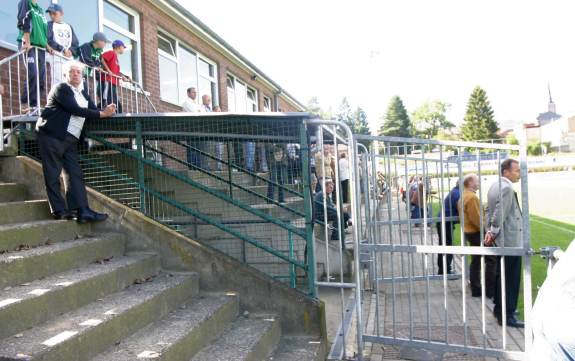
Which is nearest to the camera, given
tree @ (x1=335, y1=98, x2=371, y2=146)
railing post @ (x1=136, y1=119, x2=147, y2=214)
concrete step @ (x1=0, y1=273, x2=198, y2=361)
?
concrete step @ (x1=0, y1=273, x2=198, y2=361)

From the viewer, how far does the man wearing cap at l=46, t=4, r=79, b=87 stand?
5.99 meters

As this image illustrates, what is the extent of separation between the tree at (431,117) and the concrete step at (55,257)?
100 meters

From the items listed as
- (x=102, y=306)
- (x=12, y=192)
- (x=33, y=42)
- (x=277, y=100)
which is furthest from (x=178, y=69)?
(x=277, y=100)

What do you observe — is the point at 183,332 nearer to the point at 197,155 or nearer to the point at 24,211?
the point at 24,211

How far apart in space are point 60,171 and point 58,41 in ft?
8.76

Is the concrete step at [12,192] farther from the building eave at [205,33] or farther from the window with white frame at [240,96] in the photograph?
the window with white frame at [240,96]

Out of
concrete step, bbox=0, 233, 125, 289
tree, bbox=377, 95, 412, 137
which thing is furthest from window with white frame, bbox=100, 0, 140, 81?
tree, bbox=377, 95, 412, 137

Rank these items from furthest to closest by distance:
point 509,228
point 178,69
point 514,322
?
point 178,69, point 514,322, point 509,228

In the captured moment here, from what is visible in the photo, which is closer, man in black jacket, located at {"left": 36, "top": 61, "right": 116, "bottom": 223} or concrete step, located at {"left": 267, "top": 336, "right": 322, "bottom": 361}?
concrete step, located at {"left": 267, "top": 336, "right": 322, "bottom": 361}

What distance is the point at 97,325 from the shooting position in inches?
117

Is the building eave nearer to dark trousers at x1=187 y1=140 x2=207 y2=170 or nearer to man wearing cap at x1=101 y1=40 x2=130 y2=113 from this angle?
man wearing cap at x1=101 y1=40 x2=130 y2=113

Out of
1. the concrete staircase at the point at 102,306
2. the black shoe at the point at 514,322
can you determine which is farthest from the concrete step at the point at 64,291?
the black shoe at the point at 514,322

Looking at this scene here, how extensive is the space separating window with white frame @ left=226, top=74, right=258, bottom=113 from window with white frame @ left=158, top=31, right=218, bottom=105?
188 centimetres

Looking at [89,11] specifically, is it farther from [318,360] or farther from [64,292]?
[318,360]
